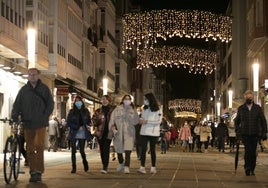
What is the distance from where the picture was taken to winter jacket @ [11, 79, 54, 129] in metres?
14.3

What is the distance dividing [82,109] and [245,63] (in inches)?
2230

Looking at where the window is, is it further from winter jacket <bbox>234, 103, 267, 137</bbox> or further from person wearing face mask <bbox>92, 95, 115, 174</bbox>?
person wearing face mask <bbox>92, 95, 115, 174</bbox>

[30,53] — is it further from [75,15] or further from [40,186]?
[75,15]

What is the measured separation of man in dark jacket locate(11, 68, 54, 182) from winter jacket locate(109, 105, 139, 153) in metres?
3.86

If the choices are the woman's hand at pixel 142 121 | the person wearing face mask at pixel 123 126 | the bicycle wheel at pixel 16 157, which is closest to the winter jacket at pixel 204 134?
the person wearing face mask at pixel 123 126

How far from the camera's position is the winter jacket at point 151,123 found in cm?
1814

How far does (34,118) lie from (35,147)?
57 cm

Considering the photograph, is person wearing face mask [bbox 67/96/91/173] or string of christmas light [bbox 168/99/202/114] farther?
string of christmas light [bbox 168/99/202/114]

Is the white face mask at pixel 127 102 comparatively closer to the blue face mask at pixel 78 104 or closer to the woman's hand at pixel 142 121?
the woman's hand at pixel 142 121

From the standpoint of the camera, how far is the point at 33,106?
14.4 meters

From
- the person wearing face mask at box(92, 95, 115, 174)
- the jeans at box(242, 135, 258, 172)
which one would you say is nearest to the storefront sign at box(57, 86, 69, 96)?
the person wearing face mask at box(92, 95, 115, 174)

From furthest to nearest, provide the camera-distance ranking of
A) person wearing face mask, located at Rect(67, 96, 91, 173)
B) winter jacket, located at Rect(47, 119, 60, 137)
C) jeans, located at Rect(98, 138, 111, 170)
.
Result: 1. winter jacket, located at Rect(47, 119, 60, 137)
2. jeans, located at Rect(98, 138, 111, 170)
3. person wearing face mask, located at Rect(67, 96, 91, 173)

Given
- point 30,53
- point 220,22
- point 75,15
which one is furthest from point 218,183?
point 75,15

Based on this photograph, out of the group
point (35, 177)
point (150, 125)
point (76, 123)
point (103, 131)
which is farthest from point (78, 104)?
point (35, 177)
